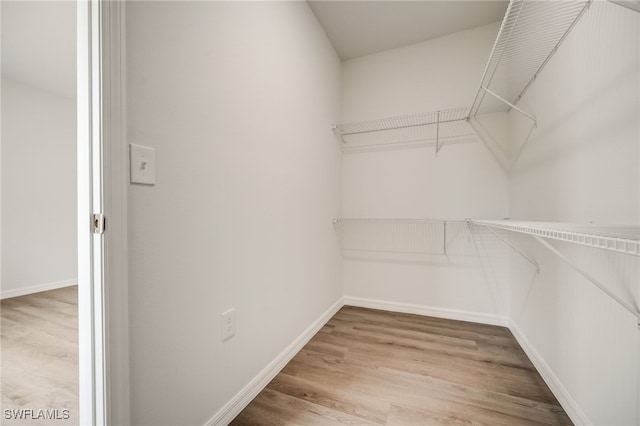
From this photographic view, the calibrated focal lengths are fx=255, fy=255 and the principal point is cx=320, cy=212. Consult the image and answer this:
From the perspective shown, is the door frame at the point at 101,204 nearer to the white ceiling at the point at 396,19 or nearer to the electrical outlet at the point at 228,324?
the electrical outlet at the point at 228,324

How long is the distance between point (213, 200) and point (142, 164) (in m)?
0.31

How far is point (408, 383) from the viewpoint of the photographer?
4.52 ft

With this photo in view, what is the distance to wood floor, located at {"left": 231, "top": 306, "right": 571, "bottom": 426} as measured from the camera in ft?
3.81

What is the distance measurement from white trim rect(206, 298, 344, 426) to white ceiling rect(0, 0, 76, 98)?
2.81 metres

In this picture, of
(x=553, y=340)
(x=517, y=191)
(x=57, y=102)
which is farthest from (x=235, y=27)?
(x=57, y=102)

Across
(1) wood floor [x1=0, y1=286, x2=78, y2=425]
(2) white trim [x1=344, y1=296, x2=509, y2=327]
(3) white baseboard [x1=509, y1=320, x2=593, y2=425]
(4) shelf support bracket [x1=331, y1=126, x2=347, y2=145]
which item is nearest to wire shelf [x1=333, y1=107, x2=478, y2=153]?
(4) shelf support bracket [x1=331, y1=126, x2=347, y2=145]

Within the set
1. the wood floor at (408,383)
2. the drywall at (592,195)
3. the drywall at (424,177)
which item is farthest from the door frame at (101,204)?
the drywall at (424,177)

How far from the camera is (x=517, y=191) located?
1839mm

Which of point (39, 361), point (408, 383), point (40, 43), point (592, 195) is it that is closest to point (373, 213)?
point (408, 383)

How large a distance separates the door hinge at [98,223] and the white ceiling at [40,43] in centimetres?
222

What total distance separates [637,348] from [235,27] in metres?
1.92

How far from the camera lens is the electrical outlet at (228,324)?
1114mm

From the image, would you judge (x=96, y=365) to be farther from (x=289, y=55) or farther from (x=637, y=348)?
(x=289, y=55)

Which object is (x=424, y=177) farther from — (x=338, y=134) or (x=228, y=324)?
(x=228, y=324)
